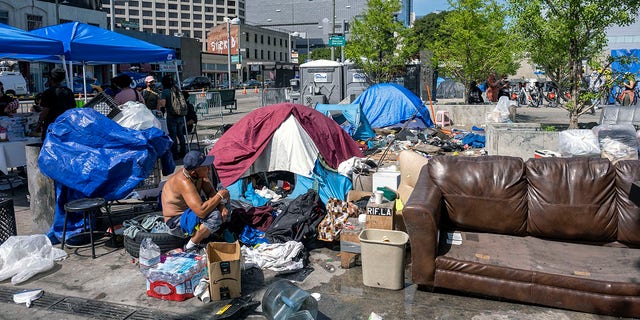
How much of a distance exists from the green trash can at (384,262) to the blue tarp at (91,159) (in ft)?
9.36

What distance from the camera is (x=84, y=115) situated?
616 centimetres

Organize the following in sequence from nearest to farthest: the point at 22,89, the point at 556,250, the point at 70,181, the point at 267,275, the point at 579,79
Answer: the point at 556,250 < the point at 267,275 < the point at 70,181 < the point at 579,79 < the point at 22,89

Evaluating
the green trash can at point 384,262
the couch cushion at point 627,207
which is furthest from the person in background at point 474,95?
the green trash can at point 384,262

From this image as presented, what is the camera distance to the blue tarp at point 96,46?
919 cm

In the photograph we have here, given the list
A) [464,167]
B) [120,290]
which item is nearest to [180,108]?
[120,290]

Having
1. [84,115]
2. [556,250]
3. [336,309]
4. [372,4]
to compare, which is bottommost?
[336,309]

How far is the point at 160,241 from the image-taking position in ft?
17.4

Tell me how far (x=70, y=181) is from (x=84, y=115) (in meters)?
0.86

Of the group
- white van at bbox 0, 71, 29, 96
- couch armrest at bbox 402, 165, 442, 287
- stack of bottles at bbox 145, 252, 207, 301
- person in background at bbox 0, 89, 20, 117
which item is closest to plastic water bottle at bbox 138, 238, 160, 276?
stack of bottles at bbox 145, 252, 207, 301

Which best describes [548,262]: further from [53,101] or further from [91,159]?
[53,101]

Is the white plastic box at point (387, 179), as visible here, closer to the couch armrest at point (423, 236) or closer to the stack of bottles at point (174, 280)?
the couch armrest at point (423, 236)

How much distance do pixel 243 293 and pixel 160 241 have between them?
1166mm

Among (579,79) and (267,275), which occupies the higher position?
(579,79)

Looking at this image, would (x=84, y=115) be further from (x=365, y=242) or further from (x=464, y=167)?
(x=464, y=167)
